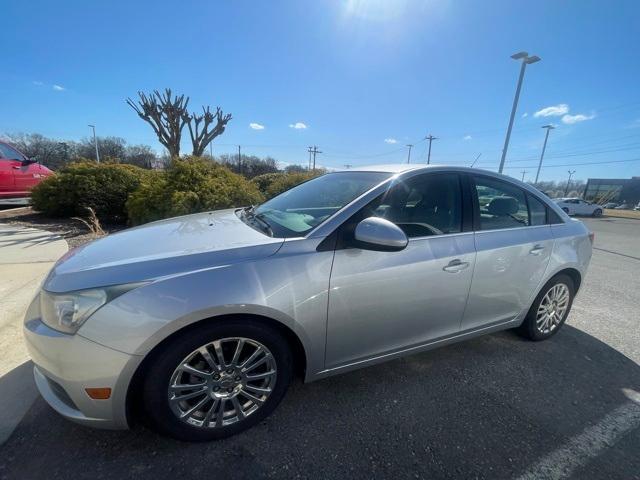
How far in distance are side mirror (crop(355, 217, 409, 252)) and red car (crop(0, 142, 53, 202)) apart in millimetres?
9953

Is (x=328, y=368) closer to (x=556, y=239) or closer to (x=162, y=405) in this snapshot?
(x=162, y=405)

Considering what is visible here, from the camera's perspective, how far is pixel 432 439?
6.32 feet

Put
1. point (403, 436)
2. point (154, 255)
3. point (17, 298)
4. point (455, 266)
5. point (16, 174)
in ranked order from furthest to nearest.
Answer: point (16, 174)
point (17, 298)
point (455, 266)
point (403, 436)
point (154, 255)

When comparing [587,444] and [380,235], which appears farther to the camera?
[587,444]

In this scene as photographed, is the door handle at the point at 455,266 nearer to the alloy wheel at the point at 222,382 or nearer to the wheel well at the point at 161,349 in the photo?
the wheel well at the point at 161,349

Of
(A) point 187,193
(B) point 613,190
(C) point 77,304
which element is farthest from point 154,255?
(B) point 613,190

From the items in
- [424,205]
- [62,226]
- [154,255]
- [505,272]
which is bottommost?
[62,226]

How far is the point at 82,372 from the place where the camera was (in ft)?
5.06

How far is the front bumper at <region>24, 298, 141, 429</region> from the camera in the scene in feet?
5.00

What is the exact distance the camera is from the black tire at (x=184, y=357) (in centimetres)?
161

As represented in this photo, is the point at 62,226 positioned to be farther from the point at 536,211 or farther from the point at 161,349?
the point at 536,211

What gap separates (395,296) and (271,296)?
0.83 metres

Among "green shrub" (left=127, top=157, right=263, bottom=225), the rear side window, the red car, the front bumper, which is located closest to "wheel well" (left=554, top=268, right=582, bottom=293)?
the rear side window

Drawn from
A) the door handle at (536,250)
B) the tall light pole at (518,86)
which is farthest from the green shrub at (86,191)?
the tall light pole at (518,86)
